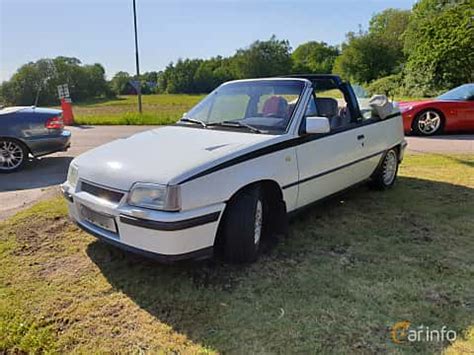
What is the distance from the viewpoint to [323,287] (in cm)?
280

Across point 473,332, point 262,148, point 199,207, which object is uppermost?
point 262,148

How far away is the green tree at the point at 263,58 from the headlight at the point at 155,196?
2541 inches

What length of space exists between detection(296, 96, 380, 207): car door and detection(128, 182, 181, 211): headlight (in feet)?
4.38

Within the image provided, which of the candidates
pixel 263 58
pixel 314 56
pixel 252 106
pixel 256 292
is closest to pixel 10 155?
pixel 252 106

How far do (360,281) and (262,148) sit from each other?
1.26m

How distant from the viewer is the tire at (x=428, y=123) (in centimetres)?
978

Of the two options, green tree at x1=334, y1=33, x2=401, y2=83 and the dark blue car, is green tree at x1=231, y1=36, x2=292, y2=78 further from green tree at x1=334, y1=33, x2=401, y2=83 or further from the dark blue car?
the dark blue car

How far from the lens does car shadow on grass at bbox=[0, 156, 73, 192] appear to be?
231 inches

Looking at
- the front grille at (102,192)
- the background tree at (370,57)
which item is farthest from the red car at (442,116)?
the background tree at (370,57)

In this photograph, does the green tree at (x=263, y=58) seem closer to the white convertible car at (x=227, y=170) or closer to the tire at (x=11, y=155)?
the tire at (x=11, y=155)

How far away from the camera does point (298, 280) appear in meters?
2.90

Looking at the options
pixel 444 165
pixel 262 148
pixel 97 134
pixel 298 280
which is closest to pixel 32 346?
pixel 298 280

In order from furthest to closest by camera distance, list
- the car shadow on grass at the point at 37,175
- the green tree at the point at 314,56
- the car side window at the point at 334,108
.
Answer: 1. the green tree at the point at 314,56
2. the car shadow on grass at the point at 37,175
3. the car side window at the point at 334,108

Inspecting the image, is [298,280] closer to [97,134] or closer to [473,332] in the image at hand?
[473,332]
